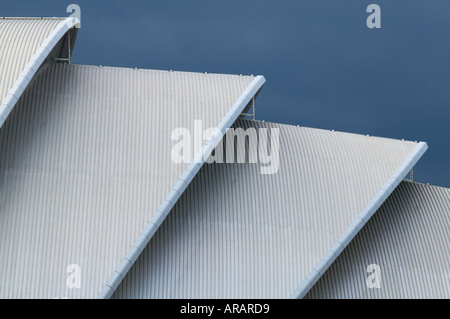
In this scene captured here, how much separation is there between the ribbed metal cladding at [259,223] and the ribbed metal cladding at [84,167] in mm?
2566

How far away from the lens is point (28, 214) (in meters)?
44.2

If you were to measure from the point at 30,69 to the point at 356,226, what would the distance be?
20.2 metres

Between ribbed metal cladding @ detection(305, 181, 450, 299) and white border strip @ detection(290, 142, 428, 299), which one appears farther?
ribbed metal cladding @ detection(305, 181, 450, 299)

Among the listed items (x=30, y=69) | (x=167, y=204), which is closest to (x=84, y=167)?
(x=167, y=204)

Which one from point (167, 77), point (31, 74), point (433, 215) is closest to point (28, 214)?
point (31, 74)

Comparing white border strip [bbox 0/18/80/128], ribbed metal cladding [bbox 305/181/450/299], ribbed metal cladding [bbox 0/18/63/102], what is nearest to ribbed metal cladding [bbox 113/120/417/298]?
ribbed metal cladding [bbox 305/181/450/299]

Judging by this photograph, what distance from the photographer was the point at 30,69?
44719mm

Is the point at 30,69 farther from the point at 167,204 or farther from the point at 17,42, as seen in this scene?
the point at 167,204

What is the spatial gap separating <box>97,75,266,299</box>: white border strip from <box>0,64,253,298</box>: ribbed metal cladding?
0.45 m

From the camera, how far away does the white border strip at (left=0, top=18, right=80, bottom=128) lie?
43175mm

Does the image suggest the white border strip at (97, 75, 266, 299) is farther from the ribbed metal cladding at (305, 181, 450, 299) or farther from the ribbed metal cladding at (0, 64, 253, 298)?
the ribbed metal cladding at (305, 181, 450, 299)

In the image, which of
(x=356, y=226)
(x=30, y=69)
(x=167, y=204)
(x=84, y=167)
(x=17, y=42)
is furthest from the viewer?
(x=356, y=226)
